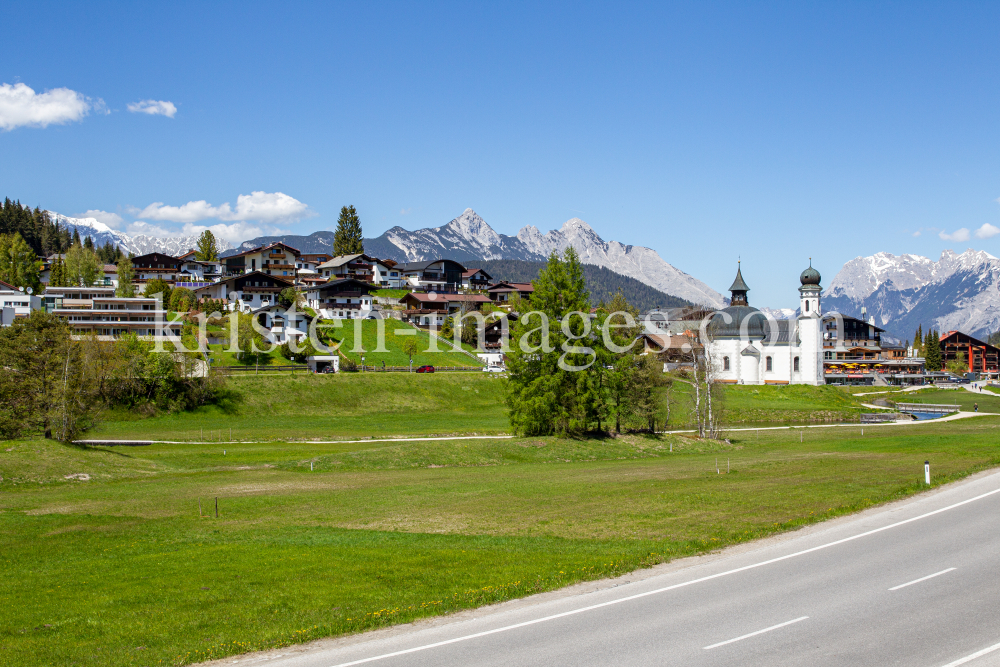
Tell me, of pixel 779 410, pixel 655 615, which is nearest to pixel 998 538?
pixel 655 615

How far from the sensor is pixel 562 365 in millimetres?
58500

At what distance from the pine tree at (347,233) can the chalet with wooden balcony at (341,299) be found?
51251 millimetres

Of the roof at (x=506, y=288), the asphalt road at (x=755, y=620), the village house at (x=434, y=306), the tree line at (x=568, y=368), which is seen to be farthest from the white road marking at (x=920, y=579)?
the roof at (x=506, y=288)

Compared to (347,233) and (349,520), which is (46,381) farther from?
(347,233)

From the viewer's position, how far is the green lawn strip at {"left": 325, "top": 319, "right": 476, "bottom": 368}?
110 meters

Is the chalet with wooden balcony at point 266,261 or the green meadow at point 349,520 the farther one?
the chalet with wooden balcony at point 266,261

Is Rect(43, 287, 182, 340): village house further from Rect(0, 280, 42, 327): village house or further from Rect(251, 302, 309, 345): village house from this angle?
Rect(251, 302, 309, 345): village house

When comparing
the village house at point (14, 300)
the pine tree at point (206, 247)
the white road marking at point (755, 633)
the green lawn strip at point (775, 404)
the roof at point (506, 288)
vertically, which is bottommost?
the green lawn strip at point (775, 404)

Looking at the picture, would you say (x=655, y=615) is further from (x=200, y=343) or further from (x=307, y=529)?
(x=200, y=343)

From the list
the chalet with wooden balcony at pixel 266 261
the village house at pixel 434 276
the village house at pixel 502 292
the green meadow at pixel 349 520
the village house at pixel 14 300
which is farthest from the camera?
the village house at pixel 434 276

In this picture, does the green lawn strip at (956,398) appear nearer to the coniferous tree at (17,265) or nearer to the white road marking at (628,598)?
the white road marking at (628,598)

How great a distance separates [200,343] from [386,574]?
85.4 metres

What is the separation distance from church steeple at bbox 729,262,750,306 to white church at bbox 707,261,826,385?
18.0m

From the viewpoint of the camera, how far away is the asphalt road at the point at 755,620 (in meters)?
12.6
